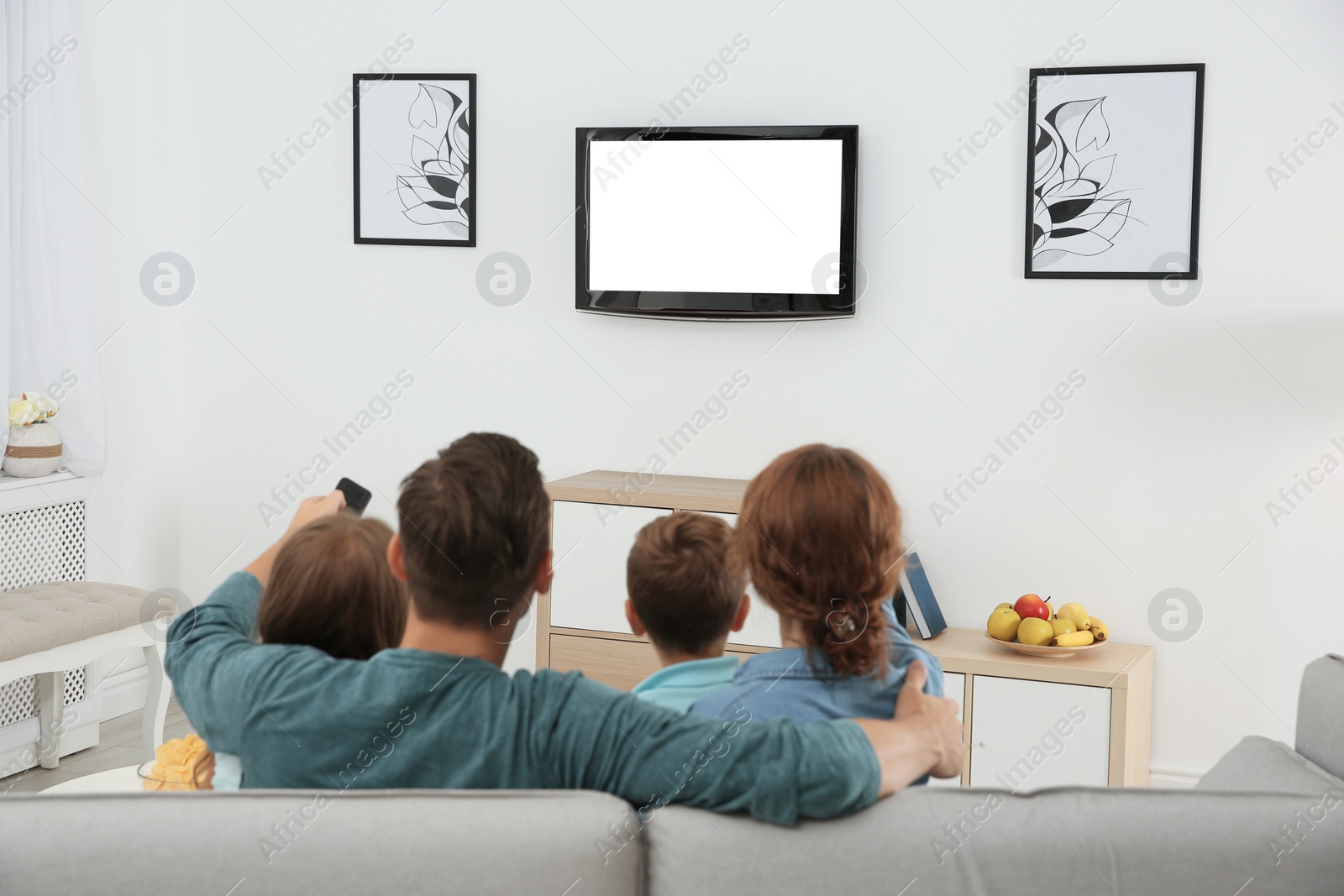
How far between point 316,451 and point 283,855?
3044mm

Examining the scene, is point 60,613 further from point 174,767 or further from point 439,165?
point 439,165

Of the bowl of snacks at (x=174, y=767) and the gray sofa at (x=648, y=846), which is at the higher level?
the gray sofa at (x=648, y=846)

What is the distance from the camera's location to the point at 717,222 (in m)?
3.46

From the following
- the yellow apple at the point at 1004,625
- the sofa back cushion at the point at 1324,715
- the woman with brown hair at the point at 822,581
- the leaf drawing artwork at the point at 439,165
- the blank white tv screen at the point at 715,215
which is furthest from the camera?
the leaf drawing artwork at the point at 439,165

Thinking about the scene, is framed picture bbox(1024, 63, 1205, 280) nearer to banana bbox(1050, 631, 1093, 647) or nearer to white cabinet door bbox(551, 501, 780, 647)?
banana bbox(1050, 631, 1093, 647)

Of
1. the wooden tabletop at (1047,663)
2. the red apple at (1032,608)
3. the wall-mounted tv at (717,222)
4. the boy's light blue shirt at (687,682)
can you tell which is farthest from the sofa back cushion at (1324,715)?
the wall-mounted tv at (717,222)

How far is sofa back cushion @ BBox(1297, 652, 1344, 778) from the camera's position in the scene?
163cm

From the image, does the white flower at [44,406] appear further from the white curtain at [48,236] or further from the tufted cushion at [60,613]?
the tufted cushion at [60,613]

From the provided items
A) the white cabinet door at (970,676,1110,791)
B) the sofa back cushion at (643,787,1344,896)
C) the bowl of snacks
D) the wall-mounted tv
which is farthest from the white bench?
the sofa back cushion at (643,787,1344,896)

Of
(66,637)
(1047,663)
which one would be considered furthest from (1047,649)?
(66,637)

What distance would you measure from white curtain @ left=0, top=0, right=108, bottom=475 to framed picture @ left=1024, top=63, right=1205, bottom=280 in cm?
296

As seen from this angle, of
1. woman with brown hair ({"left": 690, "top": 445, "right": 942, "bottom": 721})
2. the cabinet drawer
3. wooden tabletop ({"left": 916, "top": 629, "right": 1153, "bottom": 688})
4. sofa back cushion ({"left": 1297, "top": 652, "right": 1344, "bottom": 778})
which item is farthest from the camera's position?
the cabinet drawer

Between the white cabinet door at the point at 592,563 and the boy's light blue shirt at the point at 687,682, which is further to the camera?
the white cabinet door at the point at 592,563

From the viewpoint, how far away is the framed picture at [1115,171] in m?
3.12
